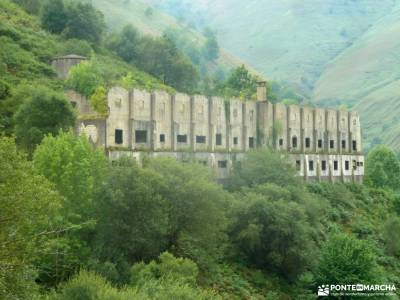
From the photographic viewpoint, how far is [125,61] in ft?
300

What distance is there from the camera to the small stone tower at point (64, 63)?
70125 mm

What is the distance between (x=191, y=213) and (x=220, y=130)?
20.6 metres

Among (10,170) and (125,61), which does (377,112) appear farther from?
(10,170)

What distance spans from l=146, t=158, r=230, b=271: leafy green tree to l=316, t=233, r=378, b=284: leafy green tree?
27.6 ft

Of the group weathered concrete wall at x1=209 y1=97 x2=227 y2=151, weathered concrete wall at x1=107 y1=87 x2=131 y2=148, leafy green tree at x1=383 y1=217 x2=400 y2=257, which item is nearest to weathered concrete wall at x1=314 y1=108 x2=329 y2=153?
leafy green tree at x1=383 y1=217 x2=400 y2=257

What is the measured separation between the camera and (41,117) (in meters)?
40.1

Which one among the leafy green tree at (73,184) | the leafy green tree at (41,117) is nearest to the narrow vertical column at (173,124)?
the leafy green tree at (41,117)

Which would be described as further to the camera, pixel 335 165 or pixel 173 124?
pixel 335 165

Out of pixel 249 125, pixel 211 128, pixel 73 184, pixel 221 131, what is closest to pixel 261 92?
pixel 249 125

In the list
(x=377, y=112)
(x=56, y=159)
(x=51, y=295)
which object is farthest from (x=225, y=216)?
(x=377, y=112)

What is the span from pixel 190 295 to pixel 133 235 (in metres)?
8.00

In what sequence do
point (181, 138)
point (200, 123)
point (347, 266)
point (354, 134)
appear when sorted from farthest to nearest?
point (354, 134) → point (200, 123) → point (181, 138) → point (347, 266)

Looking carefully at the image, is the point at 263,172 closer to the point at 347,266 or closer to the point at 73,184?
the point at 347,266

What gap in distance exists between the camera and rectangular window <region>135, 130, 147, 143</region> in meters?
48.0
